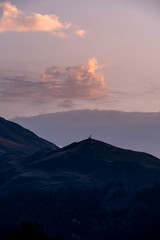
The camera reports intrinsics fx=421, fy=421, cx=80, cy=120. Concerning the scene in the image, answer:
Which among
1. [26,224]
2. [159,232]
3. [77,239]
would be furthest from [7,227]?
[26,224]

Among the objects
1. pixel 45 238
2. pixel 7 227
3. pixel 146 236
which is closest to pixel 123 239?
pixel 146 236

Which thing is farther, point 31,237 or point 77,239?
point 77,239

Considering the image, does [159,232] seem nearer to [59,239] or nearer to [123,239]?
[123,239]

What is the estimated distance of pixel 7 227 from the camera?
7805 inches

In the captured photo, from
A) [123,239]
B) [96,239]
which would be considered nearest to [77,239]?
[96,239]

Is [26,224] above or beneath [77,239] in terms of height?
above

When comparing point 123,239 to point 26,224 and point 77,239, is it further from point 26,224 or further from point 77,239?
point 26,224

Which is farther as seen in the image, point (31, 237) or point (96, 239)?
point (96, 239)

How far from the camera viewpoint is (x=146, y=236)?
7781 inches

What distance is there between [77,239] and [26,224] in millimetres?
111937

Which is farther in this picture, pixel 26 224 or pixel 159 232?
pixel 159 232

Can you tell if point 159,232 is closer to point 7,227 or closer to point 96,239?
point 96,239

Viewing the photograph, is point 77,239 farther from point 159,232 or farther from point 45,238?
point 45,238

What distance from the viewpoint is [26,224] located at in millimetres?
91562
